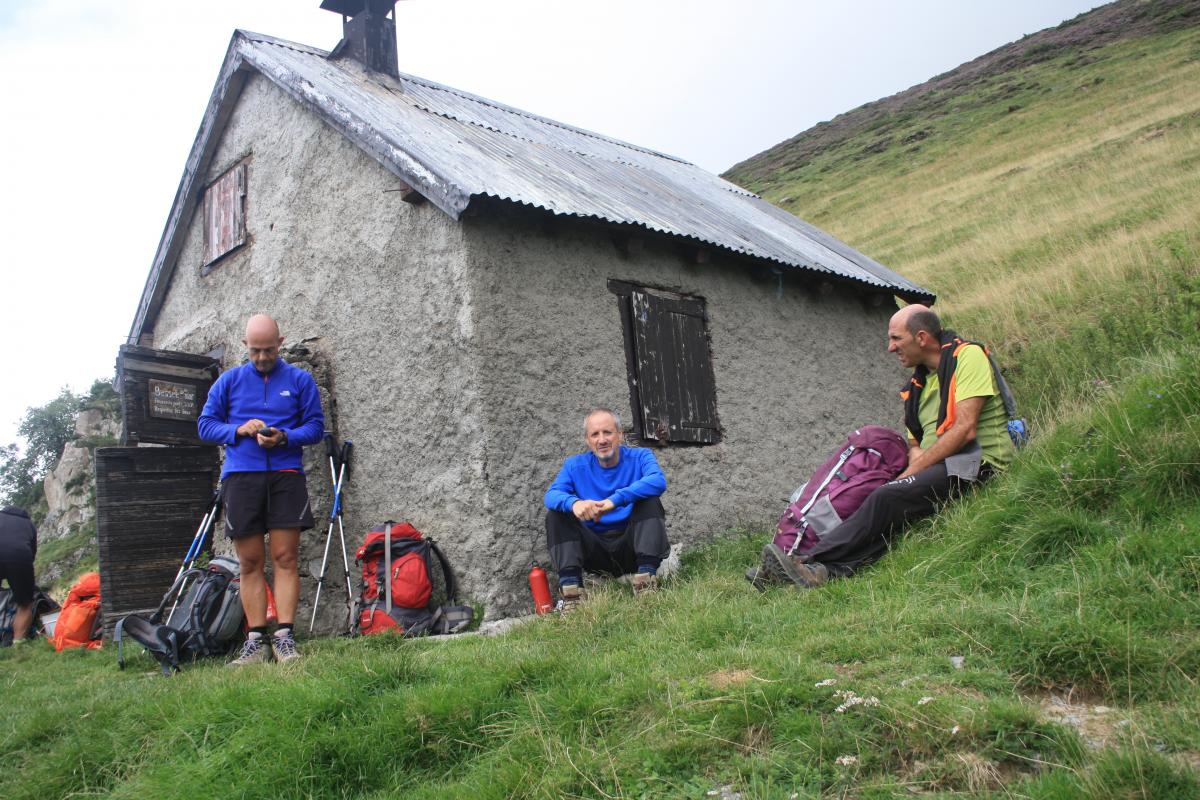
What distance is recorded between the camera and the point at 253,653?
4.98 m

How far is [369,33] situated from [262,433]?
18.5 ft

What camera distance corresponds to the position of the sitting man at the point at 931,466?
4.77 meters

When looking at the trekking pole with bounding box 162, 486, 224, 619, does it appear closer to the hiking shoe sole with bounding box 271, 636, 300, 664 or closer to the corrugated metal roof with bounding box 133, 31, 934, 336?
the hiking shoe sole with bounding box 271, 636, 300, 664

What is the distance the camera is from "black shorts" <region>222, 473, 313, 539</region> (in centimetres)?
515

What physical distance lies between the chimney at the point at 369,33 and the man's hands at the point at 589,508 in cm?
586

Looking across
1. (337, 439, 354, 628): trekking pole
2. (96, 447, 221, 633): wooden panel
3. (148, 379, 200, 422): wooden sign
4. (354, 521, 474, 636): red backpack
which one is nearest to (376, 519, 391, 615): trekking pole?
(354, 521, 474, 636): red backpack

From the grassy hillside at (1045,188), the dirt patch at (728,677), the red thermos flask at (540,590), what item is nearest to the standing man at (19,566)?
the red thermos flask at (540,590)

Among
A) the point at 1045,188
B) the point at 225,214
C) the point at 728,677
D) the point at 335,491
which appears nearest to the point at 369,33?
the point at 225,214

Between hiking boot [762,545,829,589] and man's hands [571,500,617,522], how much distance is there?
0.97 m

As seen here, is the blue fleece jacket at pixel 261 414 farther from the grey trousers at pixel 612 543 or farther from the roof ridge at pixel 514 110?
the roof ridge at pixel 514 110

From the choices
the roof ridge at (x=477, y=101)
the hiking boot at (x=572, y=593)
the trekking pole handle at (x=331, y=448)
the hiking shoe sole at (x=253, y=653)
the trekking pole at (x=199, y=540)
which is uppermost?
the roof ridge at (x=477, y=101)

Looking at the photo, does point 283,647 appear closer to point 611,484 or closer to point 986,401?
point 611,484

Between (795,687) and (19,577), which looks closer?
(795,687)

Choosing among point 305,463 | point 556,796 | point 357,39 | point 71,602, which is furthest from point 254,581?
point 357,39
